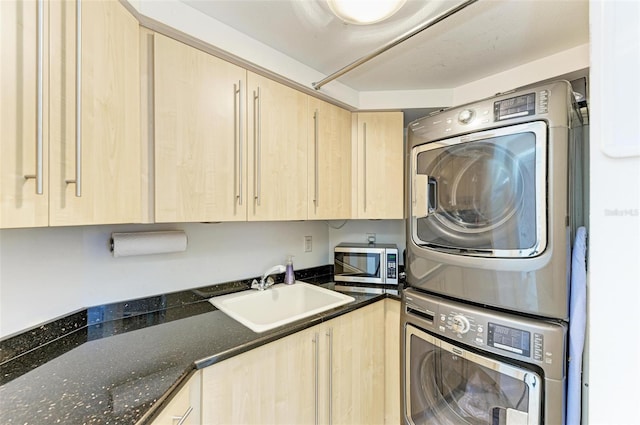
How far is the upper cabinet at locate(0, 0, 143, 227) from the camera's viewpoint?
0.67m

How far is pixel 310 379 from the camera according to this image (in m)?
1.29

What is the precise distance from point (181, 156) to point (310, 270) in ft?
4.18

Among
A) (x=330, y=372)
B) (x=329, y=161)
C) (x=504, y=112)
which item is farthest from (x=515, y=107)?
(x=330, y=372)

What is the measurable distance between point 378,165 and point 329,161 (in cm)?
37

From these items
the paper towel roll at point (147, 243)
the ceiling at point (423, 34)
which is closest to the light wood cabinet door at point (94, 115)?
the paper towel roll at point (147, 243)

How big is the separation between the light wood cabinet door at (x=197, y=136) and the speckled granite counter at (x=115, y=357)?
1.59ft

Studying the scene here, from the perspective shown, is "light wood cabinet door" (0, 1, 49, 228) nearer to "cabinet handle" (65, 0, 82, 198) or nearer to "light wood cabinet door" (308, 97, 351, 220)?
"cabinet handle" (65, 0, 82, 198)

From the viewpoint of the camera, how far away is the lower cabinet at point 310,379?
1016mm
